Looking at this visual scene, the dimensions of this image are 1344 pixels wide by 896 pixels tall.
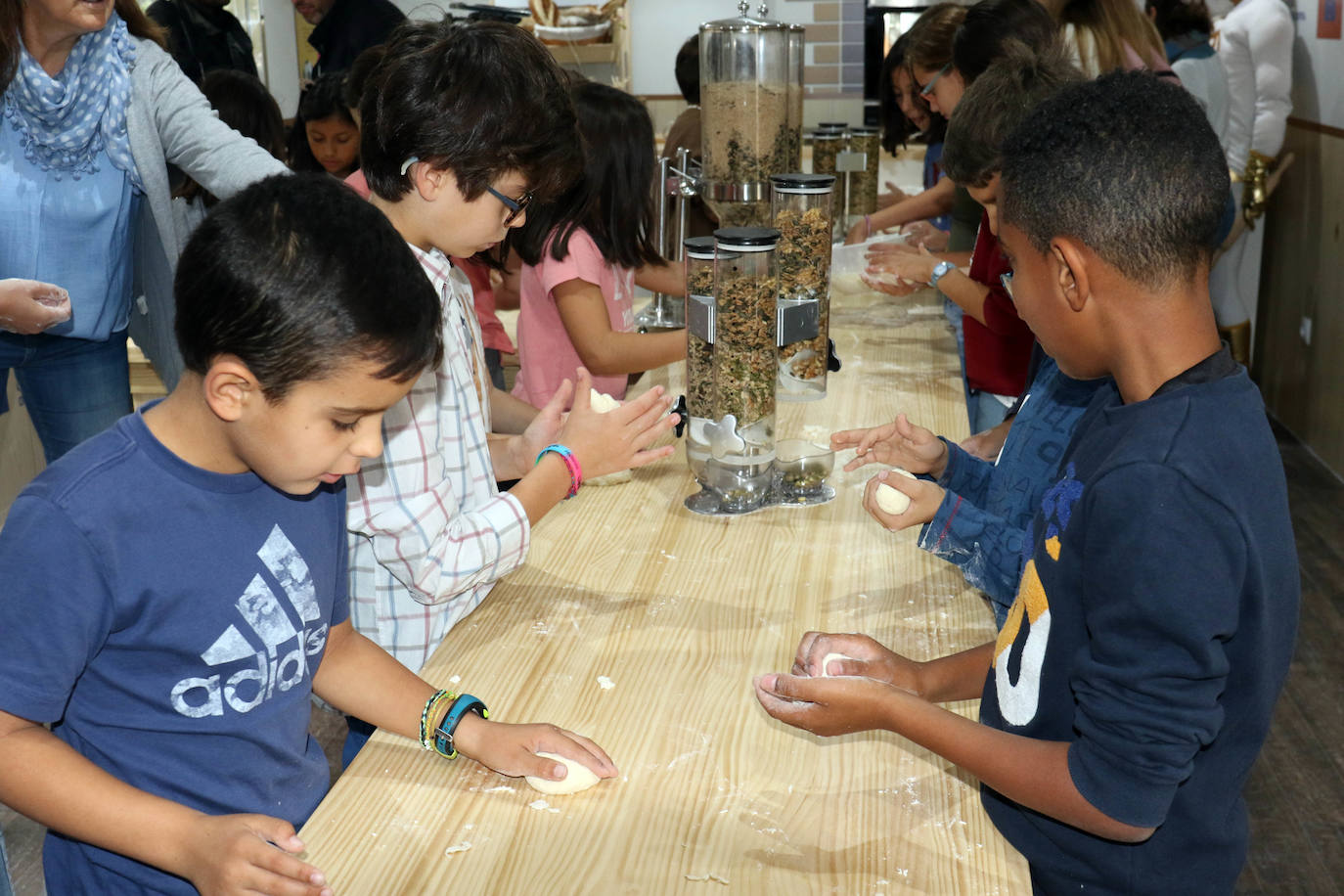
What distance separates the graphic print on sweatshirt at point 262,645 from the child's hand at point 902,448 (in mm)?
739

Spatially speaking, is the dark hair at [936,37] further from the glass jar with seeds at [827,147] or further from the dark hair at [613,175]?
the dark hair at [613,175]

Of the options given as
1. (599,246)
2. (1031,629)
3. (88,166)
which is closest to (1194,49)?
(599,246)

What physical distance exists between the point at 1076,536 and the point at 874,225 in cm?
254

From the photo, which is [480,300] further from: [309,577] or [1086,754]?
[1086,754]

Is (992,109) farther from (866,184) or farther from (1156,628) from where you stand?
(866,184)

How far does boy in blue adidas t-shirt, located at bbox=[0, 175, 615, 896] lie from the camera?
2.64 ft

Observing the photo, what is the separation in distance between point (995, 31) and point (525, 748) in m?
1.74

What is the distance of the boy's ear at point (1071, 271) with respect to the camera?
83 cm

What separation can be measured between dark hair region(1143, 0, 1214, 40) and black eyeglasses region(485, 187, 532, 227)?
2.87 metres

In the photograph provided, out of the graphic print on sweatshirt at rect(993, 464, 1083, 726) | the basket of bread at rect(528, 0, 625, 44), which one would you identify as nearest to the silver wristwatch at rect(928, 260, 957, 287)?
the graphic print on sweatshirt at rect(993, 464, 1083, 726)

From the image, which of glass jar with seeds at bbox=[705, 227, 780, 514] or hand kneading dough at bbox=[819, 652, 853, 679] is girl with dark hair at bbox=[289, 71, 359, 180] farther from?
hand kneading dough at bbox=[819, 652, 853, 679]

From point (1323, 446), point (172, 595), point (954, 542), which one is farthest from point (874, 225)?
point (172, 595)

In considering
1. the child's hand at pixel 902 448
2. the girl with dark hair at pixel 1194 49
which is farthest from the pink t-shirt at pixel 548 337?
the girl with dark hair at pixel 1194 49

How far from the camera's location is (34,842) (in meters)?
1.99
